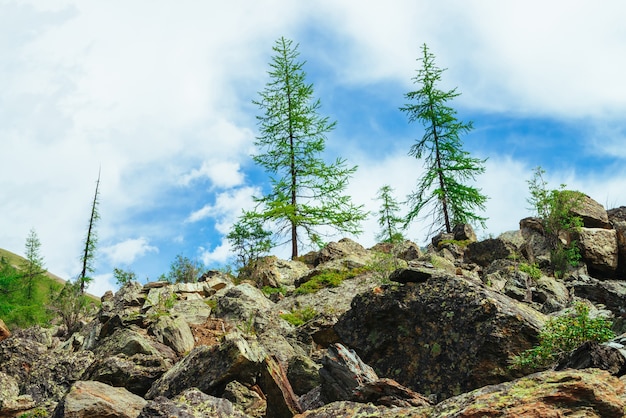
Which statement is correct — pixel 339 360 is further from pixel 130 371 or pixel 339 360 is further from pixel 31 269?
pixel 31 269

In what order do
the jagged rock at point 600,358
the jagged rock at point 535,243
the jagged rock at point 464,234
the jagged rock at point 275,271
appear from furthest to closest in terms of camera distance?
the jagged rock at point 464,234
the jagged rock at point 275,271
the jagged rock at point 535,243
the jagged rock at point 600,358

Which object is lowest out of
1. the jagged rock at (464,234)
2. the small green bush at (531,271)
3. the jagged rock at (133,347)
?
the jagged rock at (133,347)

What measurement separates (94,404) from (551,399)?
21.5ft

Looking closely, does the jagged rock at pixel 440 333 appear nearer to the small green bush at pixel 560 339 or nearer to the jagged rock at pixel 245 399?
the small green bush at pixel 560 339

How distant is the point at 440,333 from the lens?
8938 millimetres

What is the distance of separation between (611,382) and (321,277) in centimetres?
1612

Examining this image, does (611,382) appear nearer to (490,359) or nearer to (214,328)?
(490,359)

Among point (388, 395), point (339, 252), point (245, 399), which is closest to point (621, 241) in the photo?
point (339, 252)

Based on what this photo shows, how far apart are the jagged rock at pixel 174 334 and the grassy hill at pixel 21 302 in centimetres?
1597

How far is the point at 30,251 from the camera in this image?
51.2 m

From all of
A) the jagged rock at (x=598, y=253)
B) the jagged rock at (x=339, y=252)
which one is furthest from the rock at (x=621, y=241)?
the jagged rock at (x=339, y=252)

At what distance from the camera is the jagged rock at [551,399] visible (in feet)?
14.8

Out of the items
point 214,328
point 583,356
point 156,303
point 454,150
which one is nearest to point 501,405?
point 583,356

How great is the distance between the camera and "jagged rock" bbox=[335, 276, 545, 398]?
8383 mm
